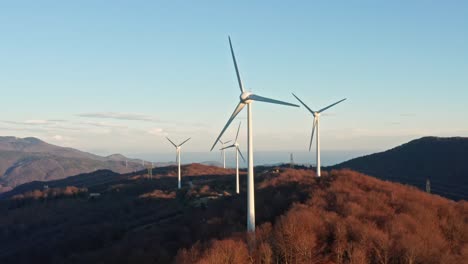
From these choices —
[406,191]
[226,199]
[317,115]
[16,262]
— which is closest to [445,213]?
[406,191]

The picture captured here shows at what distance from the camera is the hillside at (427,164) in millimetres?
134750

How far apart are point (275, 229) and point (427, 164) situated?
13079cm

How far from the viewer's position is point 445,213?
170ft

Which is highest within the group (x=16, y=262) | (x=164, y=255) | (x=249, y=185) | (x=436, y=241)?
(x=249, y=185)

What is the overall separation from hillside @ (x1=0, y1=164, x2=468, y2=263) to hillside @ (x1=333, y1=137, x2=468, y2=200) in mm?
62962

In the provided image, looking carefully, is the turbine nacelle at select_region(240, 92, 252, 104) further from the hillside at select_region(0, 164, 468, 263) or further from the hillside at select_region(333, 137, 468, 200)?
the hillside at select_region(333, 137, 468, 200)

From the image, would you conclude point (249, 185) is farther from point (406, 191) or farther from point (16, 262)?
point (16, 262)

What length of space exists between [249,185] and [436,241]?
15.6 m

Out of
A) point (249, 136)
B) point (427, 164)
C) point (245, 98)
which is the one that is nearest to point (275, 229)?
point (249, 136)

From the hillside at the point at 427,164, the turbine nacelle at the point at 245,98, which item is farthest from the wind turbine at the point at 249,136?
the hillside at the point at 427,164

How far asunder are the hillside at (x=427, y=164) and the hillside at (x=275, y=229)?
6296 centimetres

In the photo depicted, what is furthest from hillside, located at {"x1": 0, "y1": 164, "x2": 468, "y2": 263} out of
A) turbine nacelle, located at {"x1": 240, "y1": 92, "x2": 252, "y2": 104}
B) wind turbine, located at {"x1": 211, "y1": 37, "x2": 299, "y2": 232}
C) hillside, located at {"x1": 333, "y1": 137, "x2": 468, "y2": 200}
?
hillside, located at {"x1": 333, "y1": 137, "x2": 468, "y2": 200}

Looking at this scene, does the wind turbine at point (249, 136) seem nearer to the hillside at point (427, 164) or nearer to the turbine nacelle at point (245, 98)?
the turbine nacelle at point (245, 98)

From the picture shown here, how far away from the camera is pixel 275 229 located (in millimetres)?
43750
